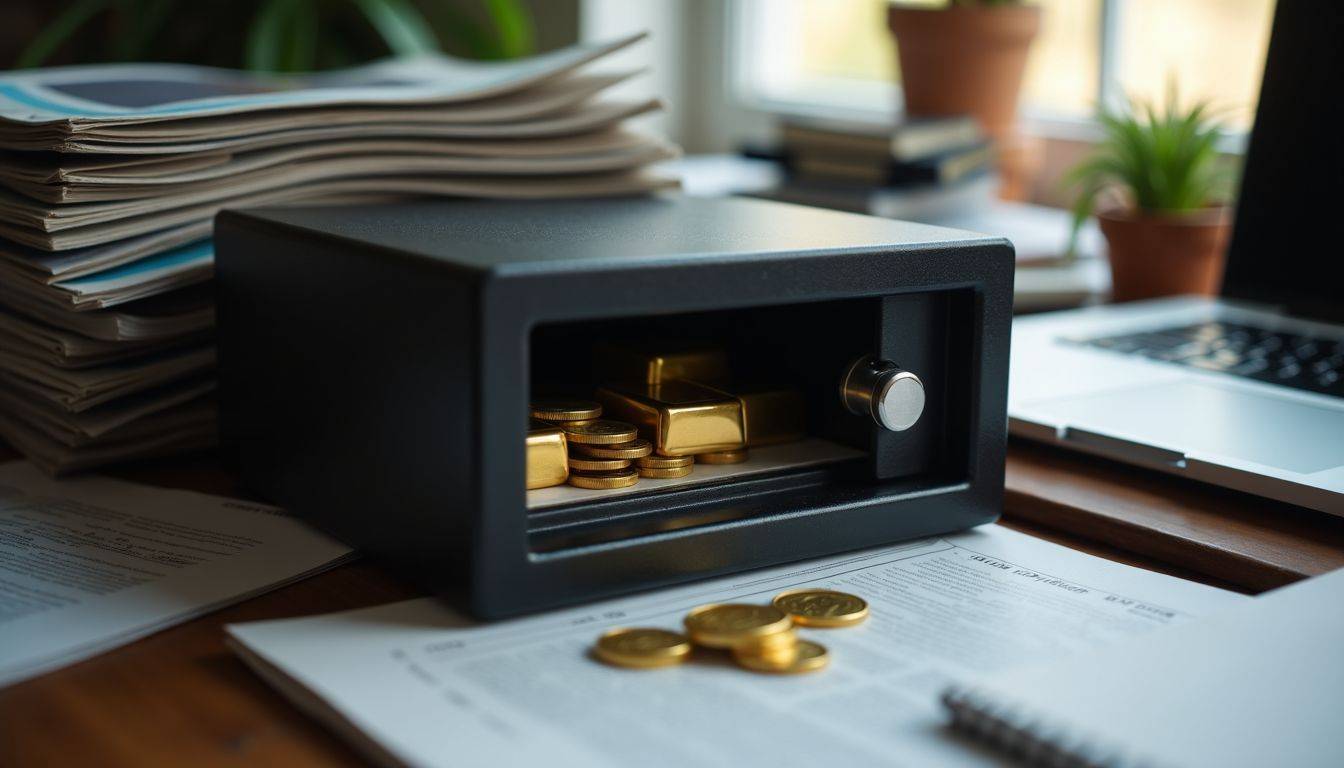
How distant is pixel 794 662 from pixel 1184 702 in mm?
141

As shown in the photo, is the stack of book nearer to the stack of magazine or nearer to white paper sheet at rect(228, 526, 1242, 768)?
the stack of magazine

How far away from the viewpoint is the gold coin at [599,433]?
0.59 meters

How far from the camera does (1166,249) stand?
1086 millimetres

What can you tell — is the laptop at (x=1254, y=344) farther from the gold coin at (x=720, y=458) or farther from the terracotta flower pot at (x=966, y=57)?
the terracotta flower pot at (x=966, y=57)

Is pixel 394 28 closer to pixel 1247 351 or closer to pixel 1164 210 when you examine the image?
pixel 1164 210

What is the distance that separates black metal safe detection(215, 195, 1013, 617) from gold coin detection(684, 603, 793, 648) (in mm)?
39

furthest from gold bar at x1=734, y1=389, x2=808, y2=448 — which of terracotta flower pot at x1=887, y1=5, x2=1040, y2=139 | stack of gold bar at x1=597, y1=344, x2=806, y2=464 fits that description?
terracotta flower pot at x1=887, y1=5, x2=1040, y2=139


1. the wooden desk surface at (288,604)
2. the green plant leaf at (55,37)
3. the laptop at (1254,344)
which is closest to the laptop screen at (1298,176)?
the laptop at (1254,344)

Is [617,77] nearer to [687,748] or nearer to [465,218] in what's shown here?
[465,218]

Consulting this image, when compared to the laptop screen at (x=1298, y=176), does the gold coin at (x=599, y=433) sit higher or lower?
lower

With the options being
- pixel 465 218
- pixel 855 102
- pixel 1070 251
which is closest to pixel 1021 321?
pixel 1070 251

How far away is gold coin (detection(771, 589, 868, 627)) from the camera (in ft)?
1.76

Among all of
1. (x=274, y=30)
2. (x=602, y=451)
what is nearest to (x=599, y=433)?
(x=602, y=451)

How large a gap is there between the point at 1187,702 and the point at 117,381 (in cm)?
57
